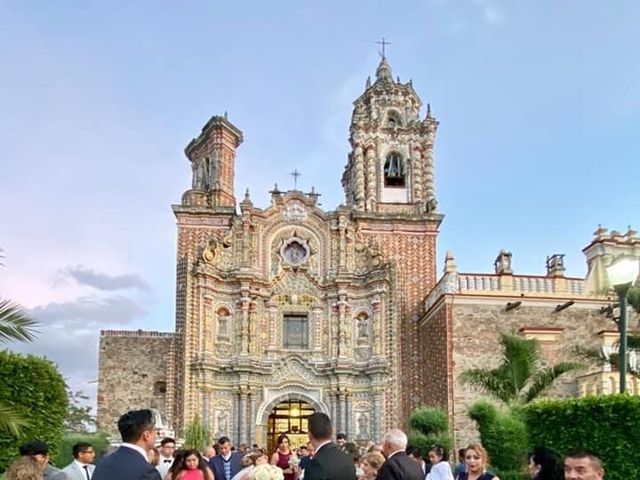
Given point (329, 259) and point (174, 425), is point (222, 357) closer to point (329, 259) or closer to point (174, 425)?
point (174, 425)

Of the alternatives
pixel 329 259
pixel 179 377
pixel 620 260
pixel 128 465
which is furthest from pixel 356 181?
pixel 128 465

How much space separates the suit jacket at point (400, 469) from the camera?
6.59 meters

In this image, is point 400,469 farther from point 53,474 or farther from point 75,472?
point 75,472

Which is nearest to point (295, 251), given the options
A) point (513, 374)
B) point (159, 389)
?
point (159, 389)

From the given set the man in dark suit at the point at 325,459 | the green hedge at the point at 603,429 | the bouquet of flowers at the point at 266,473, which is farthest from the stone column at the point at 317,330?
the man in dark suit at the point at 325,459

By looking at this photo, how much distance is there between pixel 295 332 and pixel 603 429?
19589 millimetres

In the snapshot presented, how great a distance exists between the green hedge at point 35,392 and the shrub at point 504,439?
8.14 m

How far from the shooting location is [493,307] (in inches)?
1038

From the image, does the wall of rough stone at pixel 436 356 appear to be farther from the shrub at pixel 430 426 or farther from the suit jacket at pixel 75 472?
the suit jacket at pixel 75 472

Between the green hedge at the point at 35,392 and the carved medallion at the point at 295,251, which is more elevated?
the carved medallion at the point at 295,251

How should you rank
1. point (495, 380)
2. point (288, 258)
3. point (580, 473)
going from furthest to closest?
1. point (288, 258)
2. point (495, 380)
3. point (580, 473)

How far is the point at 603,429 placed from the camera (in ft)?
38.4

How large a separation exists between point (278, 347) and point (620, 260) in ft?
67.0

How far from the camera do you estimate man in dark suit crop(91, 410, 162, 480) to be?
5027 millimetres
